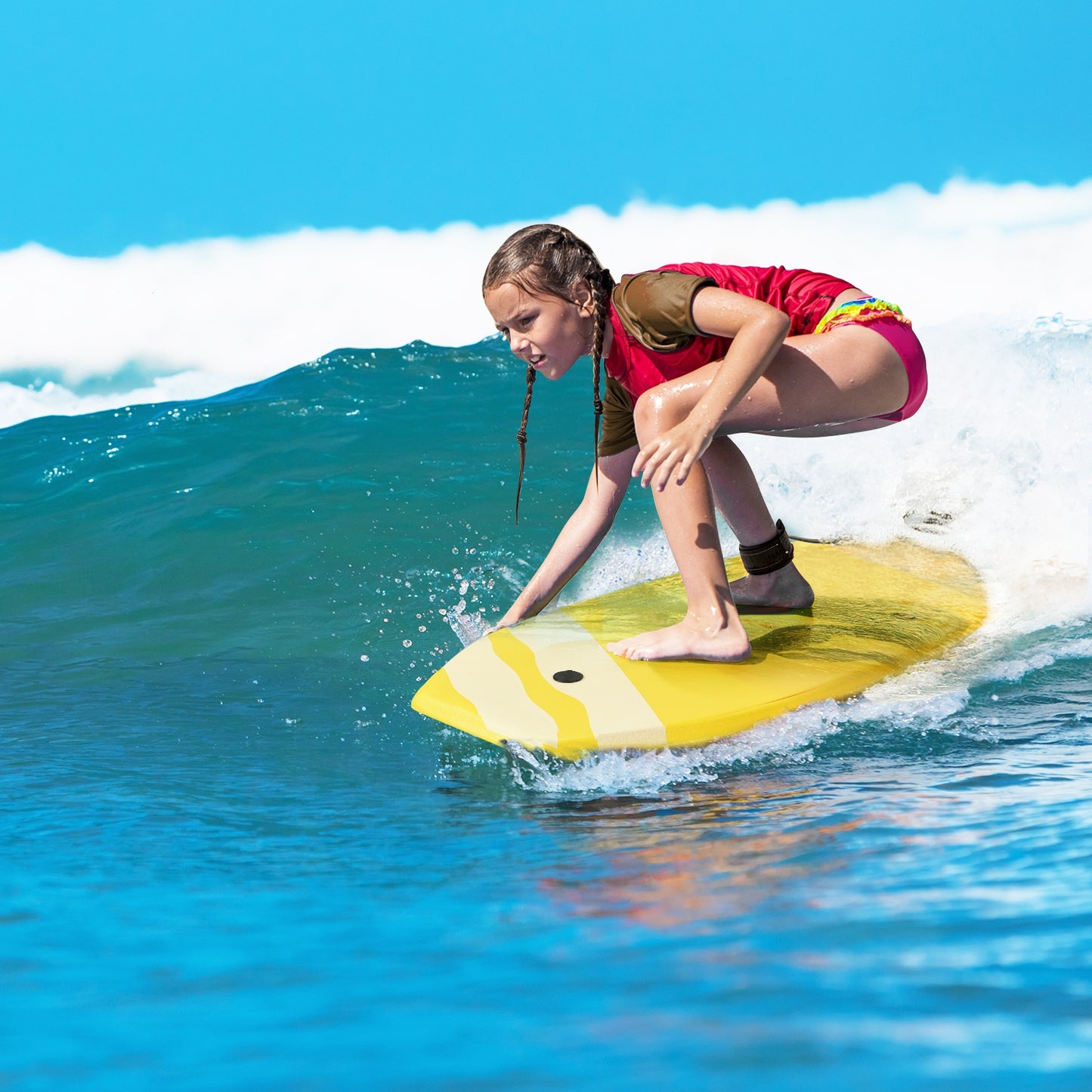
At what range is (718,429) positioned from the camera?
7.92 feet

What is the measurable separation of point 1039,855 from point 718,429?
3.96ft

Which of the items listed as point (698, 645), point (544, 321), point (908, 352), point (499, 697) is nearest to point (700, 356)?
point (544, 321)

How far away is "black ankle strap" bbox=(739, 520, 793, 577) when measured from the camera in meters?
2.85

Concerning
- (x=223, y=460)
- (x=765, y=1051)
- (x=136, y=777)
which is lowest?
(x=765, y=1051)

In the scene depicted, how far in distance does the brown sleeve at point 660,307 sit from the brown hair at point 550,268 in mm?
54

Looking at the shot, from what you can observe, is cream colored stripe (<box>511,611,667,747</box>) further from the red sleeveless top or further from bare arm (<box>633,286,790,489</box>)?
the red sleeveless top

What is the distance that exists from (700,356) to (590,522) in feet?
1.76

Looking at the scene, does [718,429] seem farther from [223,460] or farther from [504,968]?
[223,460]

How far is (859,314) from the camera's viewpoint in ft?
7.87

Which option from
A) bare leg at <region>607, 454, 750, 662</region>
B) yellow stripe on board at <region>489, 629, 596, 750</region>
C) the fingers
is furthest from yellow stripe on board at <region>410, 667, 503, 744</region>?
the fingers

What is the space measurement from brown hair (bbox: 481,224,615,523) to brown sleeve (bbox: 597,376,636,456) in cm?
29

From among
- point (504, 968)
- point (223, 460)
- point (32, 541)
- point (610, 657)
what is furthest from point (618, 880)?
point (223, 460)

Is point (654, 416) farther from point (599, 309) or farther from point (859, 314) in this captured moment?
point (859, 314)

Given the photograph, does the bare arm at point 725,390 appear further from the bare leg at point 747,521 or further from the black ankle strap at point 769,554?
the black ankle strap at point 769,554
